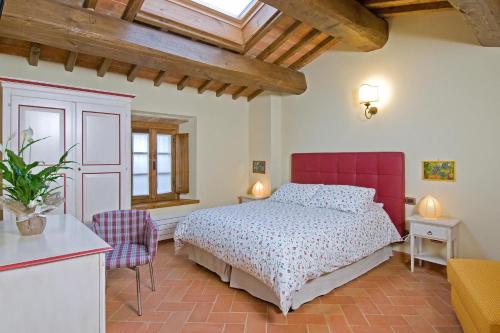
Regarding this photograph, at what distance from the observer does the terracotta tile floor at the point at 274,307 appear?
7.02 feet

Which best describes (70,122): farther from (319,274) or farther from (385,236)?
(385,236)

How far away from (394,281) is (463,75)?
7.49ft

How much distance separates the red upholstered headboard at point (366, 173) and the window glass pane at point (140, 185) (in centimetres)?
238

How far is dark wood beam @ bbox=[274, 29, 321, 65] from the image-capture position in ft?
12.1

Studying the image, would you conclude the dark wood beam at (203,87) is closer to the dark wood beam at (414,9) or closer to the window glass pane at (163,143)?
the window glass pane at (163,143)

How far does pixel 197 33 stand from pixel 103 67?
3.98 ft

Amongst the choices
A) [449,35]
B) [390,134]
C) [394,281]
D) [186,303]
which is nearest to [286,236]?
[186,303]

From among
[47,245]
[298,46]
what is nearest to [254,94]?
[298,46]

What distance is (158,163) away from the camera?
4.70m

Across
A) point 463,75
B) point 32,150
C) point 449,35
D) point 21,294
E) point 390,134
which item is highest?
point 449,35

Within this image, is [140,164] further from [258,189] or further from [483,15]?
[483,15]

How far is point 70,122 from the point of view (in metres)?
3.06

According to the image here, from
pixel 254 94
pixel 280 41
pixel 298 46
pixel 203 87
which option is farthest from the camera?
pixel 254 94

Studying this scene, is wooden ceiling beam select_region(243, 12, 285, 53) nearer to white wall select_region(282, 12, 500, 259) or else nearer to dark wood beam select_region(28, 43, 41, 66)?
white wall select_region(282, 12, 500, 259)
